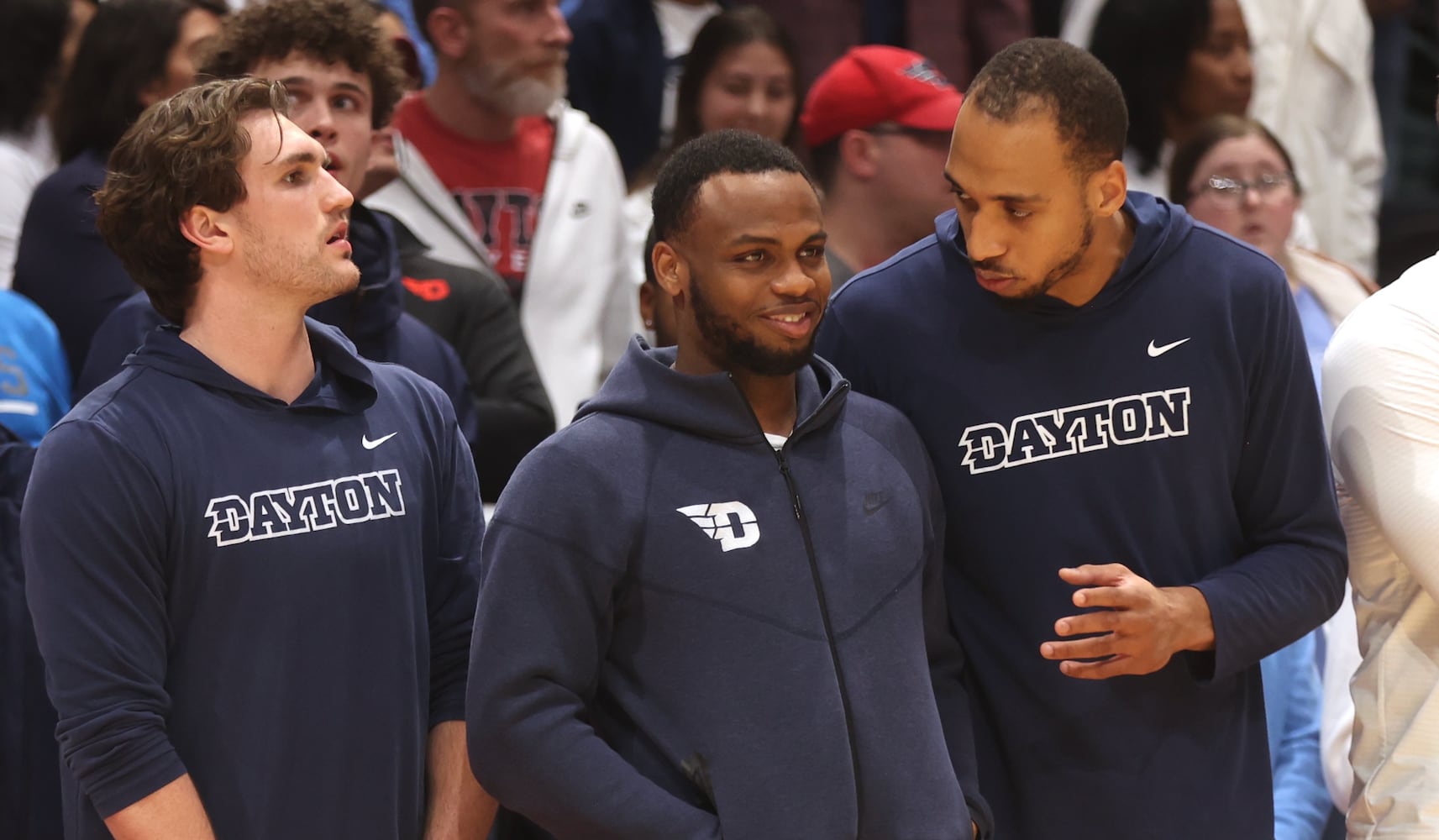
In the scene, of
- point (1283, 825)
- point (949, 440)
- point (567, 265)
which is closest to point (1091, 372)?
point (949, 440)

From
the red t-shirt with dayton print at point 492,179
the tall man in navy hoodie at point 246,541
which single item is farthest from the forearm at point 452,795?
the red t-shirt with dayton print at point 492,179

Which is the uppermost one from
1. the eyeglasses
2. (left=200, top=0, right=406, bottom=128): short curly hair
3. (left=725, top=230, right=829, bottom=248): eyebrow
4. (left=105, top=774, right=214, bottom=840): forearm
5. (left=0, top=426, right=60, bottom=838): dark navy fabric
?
(left=200, top=0, right=406, bottom=128): short curly hair

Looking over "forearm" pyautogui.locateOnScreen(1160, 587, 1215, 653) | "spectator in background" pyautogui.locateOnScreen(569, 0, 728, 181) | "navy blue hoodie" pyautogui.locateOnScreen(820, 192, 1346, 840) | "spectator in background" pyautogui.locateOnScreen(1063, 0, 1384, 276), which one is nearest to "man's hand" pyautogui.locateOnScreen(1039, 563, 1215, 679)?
"forearm" pyautogui.locateOnScreen(1160, 587, 1215, 653)

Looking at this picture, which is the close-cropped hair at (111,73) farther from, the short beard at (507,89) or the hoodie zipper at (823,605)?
the hoodie zipper at (823,605)

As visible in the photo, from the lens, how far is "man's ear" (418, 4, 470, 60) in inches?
206

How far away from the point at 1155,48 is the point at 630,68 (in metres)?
1.87

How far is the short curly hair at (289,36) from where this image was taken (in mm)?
3889

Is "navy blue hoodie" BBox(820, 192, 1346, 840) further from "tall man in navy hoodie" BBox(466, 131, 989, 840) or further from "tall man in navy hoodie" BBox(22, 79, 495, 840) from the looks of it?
"tall man in navy hoodie" BBox(22, 79, 495, 840)

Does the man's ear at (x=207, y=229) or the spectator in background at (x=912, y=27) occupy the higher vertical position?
the man's ear at (x=207, y=229)

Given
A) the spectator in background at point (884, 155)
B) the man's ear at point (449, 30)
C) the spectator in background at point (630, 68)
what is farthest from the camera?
the spectator in background at point (630, 68)

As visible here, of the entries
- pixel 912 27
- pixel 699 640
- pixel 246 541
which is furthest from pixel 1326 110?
pixel 246 541

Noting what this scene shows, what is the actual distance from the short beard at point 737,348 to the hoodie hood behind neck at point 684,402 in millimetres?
44

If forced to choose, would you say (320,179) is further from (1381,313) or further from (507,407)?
(1381,313)

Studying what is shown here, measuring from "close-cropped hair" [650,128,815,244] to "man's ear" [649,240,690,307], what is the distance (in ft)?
0.08
